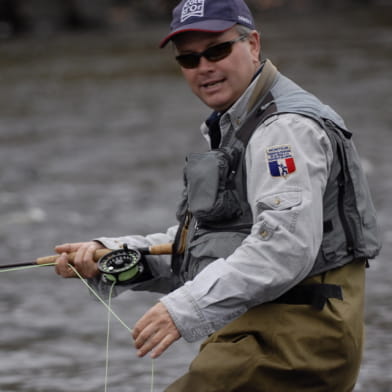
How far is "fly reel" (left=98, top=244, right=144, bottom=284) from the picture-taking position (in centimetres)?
332

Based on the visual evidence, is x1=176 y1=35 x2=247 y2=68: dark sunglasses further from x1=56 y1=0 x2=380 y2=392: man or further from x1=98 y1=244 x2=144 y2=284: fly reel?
x1=98 y1=244 x2=144 y2=284: fly reel

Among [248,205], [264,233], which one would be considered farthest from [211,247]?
[264,233]

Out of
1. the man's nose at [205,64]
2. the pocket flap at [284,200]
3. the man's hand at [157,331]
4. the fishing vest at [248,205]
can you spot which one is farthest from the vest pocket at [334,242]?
the man's nose at [205,64]

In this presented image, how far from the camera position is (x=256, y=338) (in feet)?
9.83

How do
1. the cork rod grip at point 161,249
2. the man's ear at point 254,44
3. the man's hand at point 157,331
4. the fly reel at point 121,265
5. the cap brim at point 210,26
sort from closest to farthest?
the man's hand at point 157,331 → the cap brim at point 210,26 → the man's ear at point 254,44 → the fly reel at point 121,265 → the cork rod grip at point 161,249

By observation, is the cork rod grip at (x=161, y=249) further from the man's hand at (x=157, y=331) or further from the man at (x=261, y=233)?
the man's hand at (x=157, y=331)

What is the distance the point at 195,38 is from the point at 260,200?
633 millimetres

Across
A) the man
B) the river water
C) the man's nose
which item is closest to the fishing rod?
the man

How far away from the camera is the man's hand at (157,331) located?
2.78 metres

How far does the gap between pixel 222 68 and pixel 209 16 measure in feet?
0.54

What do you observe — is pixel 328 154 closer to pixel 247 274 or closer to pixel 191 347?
pixel 247 274

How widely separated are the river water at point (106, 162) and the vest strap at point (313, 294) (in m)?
2.33

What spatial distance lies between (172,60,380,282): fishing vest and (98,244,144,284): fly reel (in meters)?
0.32

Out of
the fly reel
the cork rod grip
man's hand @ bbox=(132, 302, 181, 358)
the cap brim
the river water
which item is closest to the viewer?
man's hand @ bbox=(132, 302, 181, 358)
